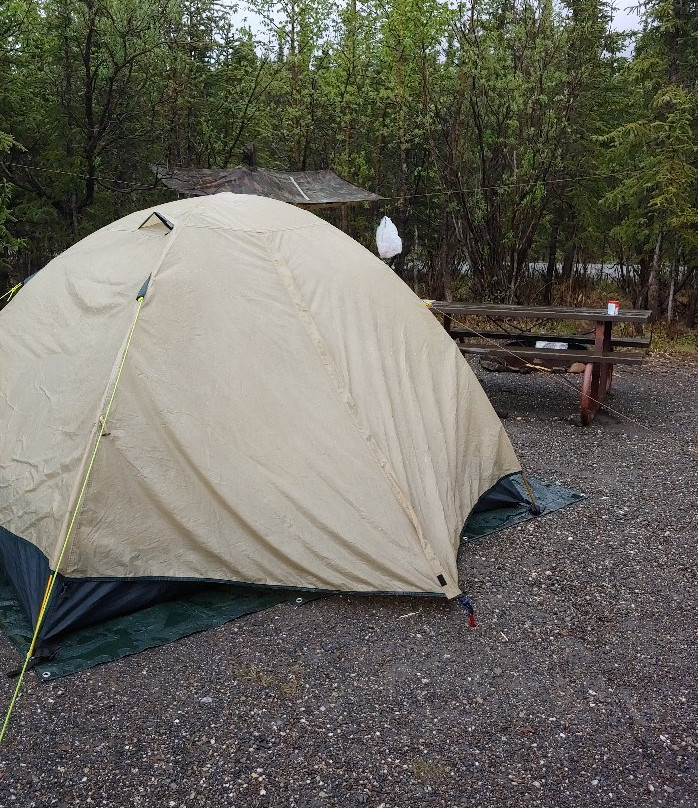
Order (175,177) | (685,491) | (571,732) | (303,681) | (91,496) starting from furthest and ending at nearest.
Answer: (175,177) → (685,491) → (91,496) → (303,681) → (571,732)

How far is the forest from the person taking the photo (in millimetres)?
10523

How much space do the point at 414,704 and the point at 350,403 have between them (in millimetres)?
1546

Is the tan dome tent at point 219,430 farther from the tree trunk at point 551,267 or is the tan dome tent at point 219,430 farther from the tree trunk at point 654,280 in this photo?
the tree trunk at point 551,267

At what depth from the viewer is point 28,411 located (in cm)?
403

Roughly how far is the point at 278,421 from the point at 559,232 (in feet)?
36.5

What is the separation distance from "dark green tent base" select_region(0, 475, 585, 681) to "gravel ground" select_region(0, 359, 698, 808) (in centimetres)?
7

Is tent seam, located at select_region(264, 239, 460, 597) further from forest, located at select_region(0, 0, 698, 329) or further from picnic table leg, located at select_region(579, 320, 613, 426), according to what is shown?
forest, located at select_region(0, 0, 698, 329)

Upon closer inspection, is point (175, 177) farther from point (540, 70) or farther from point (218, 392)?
point (218, 392)

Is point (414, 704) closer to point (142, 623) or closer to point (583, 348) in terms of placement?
point (142, 623)

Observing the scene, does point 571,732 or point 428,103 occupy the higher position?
point 428,103

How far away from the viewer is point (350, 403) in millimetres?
3957

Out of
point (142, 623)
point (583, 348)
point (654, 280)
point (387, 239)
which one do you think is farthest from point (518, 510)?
point (654, 280)

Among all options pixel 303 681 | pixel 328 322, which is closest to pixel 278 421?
pixel 328 322

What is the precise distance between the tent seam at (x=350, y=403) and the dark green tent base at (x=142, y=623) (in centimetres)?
59
